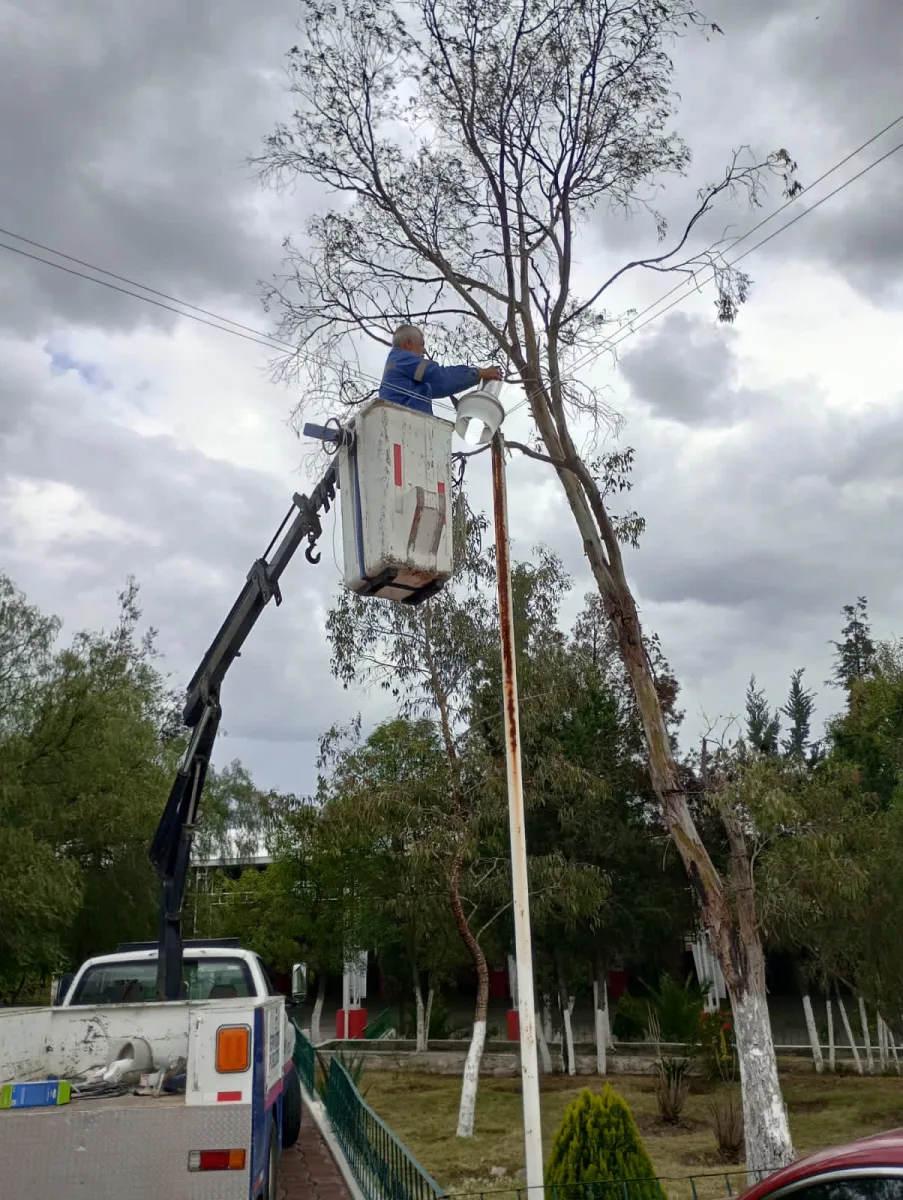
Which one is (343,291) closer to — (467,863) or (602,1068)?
(467,863)

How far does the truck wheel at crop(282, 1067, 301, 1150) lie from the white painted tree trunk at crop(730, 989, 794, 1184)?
4.71 metres

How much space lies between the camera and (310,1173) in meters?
8.12

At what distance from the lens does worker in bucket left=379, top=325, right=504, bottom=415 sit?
597cm

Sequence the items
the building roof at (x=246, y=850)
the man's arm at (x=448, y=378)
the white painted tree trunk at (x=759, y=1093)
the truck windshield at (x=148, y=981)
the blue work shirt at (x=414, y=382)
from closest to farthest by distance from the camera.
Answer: the blue work shirt at (x=414, y=382) < the man's arm at (x=448, y=378) < the truck windshield at (x=148, y=981) < the white painted tree trunk at (x=759, y=1093) < the building roof at (x=246, y=850)

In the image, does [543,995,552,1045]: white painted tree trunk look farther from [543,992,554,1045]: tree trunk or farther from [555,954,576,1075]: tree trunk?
[555,954,576,1075]: tree trunk

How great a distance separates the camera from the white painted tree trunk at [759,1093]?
10.2m

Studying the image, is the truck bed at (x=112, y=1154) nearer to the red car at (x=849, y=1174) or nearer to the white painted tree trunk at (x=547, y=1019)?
the red car at (x=849, y=1174)

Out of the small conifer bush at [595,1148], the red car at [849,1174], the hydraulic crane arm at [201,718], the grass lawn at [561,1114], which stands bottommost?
the grass lawn at [561,1114]

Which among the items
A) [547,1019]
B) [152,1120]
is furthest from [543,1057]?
[152,1120]

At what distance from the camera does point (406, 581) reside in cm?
546

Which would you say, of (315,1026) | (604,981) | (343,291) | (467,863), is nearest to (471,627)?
(467,863)

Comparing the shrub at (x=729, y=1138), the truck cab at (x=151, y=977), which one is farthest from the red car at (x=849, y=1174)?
the shrub at (x=729, y=1138)

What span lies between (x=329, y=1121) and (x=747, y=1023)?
456 cm

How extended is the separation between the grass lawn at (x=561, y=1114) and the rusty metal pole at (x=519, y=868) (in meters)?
5.95
